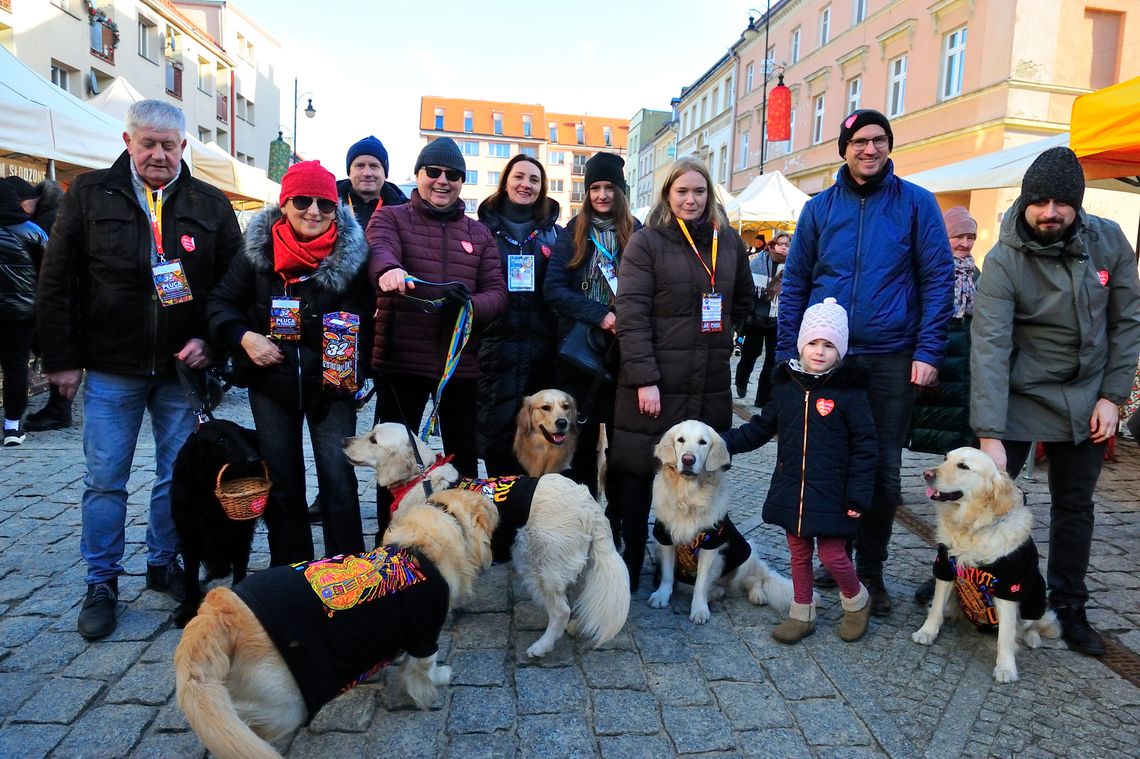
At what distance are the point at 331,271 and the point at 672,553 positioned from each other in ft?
7.19

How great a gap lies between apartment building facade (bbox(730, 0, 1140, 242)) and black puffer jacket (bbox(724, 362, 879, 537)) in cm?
1492

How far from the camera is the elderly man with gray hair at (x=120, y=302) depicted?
2.97 m

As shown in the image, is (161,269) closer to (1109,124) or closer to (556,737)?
(556,737)

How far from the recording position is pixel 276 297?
3.12m

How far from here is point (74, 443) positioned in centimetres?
598

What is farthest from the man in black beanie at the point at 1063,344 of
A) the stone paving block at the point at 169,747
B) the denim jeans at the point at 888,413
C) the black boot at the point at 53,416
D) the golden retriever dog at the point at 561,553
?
the black boot at the point at 53,416

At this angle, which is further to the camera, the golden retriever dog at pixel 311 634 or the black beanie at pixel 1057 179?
the black beanie at pixel 1057 179

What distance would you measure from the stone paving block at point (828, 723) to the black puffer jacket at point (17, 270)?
6.52 metres

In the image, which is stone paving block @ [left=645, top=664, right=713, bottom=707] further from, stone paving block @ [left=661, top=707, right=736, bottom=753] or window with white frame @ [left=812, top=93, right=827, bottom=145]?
window with white frame @ [left=812, top=93, right=827, bottom=145]

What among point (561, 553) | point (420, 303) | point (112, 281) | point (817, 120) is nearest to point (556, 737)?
point (561, 553)

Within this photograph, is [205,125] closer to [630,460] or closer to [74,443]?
[74,443]

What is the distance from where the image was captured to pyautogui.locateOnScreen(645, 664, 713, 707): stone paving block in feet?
8.80

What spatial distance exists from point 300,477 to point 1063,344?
11.8ft

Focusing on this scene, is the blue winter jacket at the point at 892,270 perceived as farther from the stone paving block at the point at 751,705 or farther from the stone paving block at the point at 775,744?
the stone paving block at the point at 775,744
